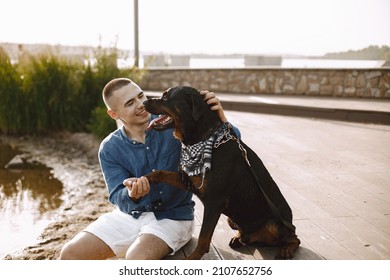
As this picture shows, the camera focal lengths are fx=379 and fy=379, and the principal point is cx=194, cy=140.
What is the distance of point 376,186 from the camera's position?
3443mm

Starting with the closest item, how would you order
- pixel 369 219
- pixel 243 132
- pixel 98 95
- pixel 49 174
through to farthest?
pixel 369 219 < pixel 49 174 < pixel 243 132 < pixel 98 95

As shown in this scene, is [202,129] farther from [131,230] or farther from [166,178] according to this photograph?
[131,230]

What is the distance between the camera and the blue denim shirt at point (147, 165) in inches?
90.7

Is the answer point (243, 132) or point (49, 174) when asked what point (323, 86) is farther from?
point (49, 174)

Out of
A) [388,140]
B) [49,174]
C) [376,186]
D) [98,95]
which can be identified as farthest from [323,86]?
[49,174]

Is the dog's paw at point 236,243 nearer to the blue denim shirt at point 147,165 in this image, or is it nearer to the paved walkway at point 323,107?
the blue denim shirt at point 147,165

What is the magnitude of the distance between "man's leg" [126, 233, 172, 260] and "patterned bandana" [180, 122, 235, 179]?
473 mm

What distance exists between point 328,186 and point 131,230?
1.97 metres

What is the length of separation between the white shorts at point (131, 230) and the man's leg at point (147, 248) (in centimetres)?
3

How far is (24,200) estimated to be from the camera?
4.13 metres

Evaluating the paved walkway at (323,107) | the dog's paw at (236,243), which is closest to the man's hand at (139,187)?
the dog's paw at (236,243)

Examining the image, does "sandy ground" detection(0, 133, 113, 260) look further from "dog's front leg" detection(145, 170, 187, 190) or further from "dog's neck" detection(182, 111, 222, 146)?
"dog's neck" detection(182, 111, 222, 146)

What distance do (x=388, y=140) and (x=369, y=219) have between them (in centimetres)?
295
